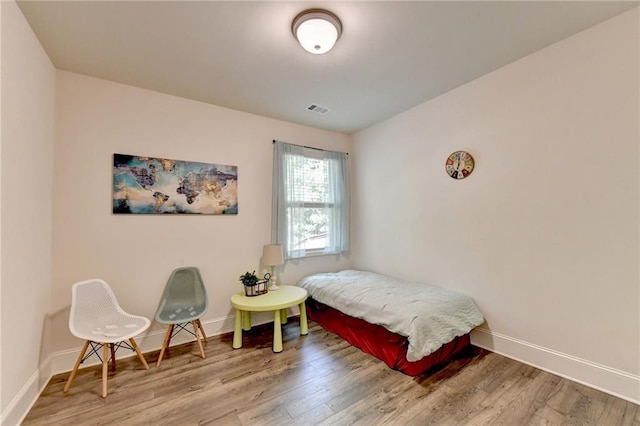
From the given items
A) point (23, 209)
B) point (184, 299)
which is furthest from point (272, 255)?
point (23, 209)

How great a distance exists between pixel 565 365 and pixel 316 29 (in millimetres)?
3111


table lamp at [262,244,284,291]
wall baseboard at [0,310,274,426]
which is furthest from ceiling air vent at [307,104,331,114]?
wall baseboard at [0,310,274,426]

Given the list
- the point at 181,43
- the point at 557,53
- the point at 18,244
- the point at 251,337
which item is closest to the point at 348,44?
the point at 181,43

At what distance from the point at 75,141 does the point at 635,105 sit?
14.1ft

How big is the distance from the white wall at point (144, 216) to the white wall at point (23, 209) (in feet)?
0.48

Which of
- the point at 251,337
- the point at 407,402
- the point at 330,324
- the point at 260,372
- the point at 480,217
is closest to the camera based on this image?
the point at 407,402

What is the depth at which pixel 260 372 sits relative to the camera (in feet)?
7.22

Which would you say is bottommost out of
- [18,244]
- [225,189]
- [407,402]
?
[407,402]

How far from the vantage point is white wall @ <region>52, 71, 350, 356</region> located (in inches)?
90.4

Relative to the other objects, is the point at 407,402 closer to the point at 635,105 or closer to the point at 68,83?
the point at 635,105

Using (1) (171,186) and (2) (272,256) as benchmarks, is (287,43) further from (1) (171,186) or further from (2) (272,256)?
(2) (272,256)

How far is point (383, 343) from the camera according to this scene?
2393 mm

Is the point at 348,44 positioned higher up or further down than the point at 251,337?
higher up

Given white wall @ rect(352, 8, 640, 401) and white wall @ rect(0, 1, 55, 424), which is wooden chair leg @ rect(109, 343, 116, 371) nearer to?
white wall @ rect(0, 1, 55, 424)
